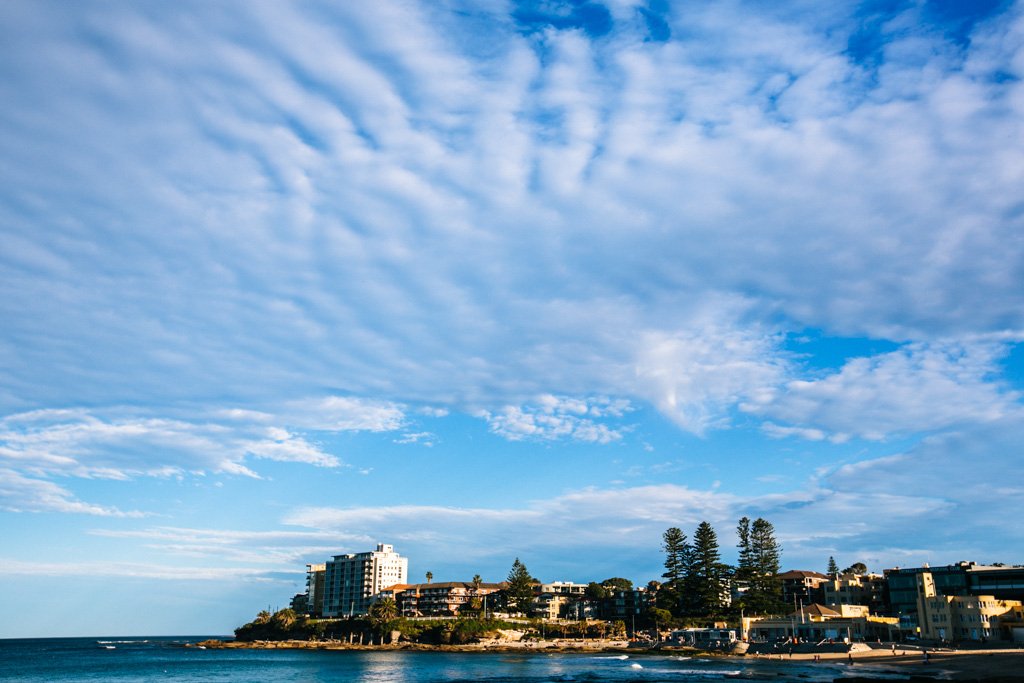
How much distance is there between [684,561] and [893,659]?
61.7 m

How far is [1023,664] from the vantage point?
209 ft

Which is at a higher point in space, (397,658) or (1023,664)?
(1023,664)

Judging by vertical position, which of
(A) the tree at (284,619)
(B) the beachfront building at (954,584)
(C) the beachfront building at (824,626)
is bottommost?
(A) the tree at (284,619)

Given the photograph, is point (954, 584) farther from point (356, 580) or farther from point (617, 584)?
point (356, 580)

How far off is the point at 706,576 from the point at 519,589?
146 feet

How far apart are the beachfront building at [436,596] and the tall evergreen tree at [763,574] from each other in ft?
215

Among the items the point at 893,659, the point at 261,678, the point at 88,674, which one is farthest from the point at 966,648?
the point at 88,674

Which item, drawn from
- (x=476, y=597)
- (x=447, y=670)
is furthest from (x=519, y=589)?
(x=447, y=670)

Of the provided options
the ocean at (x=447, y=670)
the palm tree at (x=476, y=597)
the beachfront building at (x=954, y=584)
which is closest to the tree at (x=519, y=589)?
the palm tree at (x=476, y=597)

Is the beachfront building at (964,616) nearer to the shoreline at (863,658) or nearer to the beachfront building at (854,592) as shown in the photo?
the shoreline at (863,658)

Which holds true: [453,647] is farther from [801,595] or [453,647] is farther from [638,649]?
[801,595]

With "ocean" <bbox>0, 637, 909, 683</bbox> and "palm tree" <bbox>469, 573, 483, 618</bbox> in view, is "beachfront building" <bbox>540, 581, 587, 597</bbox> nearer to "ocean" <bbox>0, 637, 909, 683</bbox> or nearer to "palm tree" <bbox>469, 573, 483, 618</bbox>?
"palm tree" <bbox>469, 573, 483, 618</bbox>

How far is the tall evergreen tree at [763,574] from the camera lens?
128 metres

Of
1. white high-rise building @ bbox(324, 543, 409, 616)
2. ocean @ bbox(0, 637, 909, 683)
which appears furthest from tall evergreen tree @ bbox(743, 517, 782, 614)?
white high-rise building @ bbox(324, 543, 409, 616)
